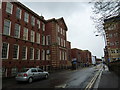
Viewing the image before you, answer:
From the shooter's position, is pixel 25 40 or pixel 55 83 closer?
pixel 55 83

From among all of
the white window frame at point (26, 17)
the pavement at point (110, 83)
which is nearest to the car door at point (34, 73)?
the pavement at point (110, 83)

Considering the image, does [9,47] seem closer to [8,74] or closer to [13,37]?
[13,37]

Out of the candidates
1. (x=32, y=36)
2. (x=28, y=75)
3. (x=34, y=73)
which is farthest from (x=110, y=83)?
(x=32, y=36)

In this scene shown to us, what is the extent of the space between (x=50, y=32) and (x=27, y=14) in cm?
830

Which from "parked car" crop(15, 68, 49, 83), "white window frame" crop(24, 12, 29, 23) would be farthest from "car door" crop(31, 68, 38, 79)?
"white window frame" crop(24, 12, 29, 23)

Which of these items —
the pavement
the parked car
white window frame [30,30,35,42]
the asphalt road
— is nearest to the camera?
the pavement

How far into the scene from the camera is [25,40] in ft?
67.4

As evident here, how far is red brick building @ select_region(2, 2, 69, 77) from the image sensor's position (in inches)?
666

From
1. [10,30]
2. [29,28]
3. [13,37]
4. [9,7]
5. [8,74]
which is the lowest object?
[8,74]

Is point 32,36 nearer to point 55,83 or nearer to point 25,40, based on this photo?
point 25,40

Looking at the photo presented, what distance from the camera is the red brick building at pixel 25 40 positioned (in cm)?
1692

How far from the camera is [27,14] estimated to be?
2255 cm

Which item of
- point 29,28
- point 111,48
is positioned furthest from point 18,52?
point 111,48

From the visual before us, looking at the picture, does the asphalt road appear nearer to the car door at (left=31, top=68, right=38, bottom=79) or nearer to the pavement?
the car door at (left=31, top=68, right=38, bottom=79)
